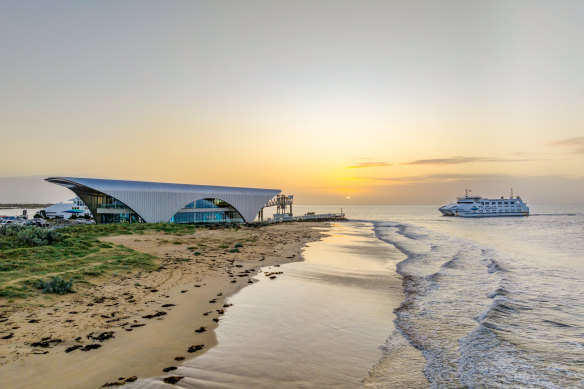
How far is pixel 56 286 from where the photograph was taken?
12.6 m

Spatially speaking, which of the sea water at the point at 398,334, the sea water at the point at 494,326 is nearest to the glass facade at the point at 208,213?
the sea water at the point at 398,334

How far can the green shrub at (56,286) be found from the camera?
490 inches

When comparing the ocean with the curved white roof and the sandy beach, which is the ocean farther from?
the curved white roof

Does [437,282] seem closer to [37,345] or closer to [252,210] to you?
[37,345]

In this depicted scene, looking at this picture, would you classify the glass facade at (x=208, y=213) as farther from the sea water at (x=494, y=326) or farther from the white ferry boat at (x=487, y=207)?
the white ferry boat at (x=487, y=207)

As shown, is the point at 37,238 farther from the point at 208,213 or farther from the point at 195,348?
the point at 208,213

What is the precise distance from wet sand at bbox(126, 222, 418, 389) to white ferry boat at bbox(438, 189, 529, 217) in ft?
411

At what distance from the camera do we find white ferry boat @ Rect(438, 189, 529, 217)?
125 meters

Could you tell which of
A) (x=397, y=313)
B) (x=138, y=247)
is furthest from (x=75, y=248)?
(x=397, y=313)

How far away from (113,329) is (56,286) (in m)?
4.98

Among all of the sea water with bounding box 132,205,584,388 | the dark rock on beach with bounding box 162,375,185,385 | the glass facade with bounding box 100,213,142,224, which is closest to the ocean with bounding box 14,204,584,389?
the sea water with bounding box 132,205,584,388

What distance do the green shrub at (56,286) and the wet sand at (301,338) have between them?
661 centimetres

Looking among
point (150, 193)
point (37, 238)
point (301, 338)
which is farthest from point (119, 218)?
point (301, 338)

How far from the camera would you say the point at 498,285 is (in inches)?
701
